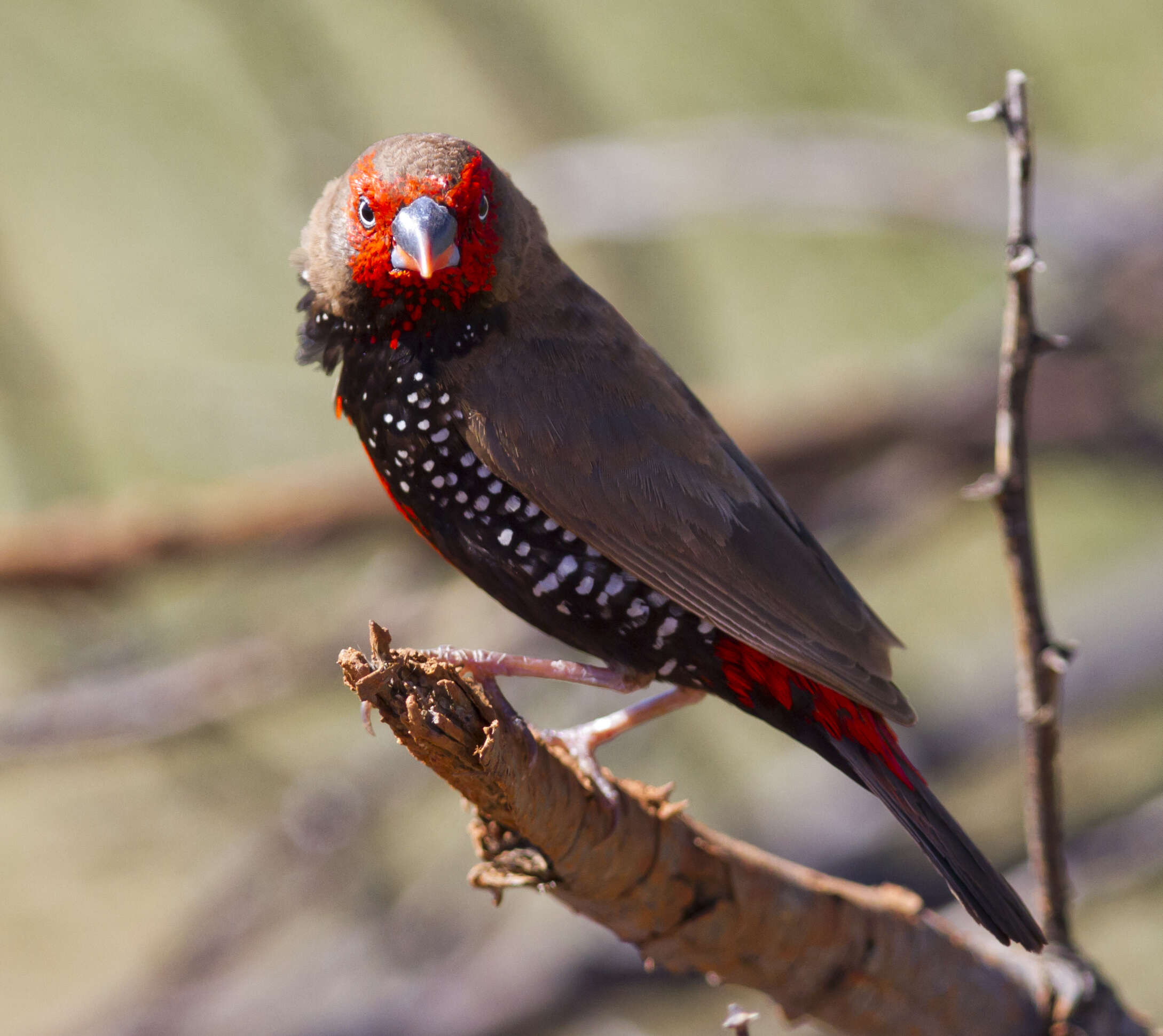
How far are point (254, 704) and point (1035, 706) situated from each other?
3046 millimetres

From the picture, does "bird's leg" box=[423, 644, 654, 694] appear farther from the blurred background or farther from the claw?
the blurred background

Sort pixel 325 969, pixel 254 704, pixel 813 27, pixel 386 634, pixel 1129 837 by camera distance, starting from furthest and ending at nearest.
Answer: pixel 813 27 → pixel 325 969 → pixel 254 704 → pixel 1129 837 → pixel 386 634

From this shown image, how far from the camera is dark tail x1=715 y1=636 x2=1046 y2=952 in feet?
6.74

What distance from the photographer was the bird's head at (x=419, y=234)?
2.10m

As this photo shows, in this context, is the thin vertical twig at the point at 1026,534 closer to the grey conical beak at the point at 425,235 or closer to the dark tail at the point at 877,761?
the dark tail at the point at 877,761

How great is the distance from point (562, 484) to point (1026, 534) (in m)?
0.80

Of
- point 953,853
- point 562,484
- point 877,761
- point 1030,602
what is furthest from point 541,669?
point 1030,602

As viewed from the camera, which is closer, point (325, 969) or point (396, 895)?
point (325, 969)

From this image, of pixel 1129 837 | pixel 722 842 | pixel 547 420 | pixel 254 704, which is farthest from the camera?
pixel 254 704

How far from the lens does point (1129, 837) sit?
4199 millimetres

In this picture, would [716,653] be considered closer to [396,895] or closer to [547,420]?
[547,420]

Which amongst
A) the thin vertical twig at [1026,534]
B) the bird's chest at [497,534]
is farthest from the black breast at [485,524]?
the thin vertical twig at [1026,534]

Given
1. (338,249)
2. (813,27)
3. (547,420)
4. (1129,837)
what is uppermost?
(813,27)

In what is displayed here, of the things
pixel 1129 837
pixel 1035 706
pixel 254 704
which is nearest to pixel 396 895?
pixel 254 704
